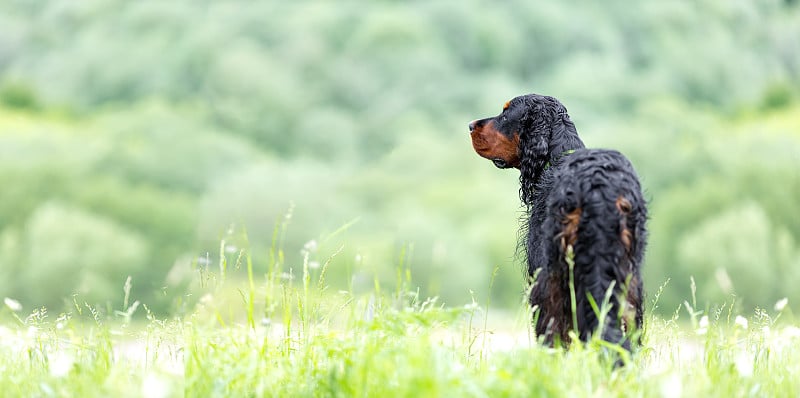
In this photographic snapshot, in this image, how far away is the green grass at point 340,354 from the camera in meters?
2.85

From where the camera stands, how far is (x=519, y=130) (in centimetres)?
465

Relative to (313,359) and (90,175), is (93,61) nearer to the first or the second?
(90,175)

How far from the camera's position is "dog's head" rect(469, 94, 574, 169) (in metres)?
4.54

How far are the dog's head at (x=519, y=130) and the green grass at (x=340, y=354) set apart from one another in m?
1.02

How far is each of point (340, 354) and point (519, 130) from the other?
6.24 feet

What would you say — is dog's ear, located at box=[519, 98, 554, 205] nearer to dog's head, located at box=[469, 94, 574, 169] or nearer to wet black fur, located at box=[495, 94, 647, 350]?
dog's head, located at box=[469, 94, 574, 169]

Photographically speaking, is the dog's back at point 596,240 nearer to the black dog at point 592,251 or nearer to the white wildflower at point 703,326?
the black dog at point 592,251

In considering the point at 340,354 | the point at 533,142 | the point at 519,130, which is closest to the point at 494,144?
the point at 519,130

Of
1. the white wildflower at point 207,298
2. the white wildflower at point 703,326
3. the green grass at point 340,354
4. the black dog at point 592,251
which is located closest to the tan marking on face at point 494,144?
the black dog at point 592,251

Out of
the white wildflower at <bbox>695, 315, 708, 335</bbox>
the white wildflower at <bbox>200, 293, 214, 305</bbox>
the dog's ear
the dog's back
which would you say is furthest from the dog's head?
the white wildflower at <bbox>200, 293, 214, 305</bbox>

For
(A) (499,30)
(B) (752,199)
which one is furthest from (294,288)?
(A) (499,30)

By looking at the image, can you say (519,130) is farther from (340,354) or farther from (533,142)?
(340,354)

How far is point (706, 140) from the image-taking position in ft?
45.1

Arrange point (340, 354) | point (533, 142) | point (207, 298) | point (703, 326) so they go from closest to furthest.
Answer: point (207, 298), point (340, 354), point (703, 326), point (533, 142)
